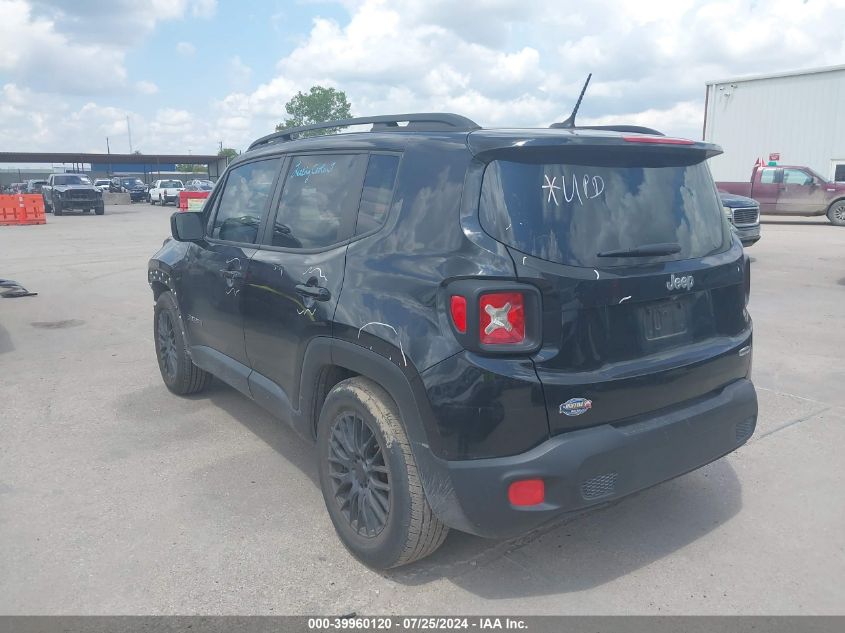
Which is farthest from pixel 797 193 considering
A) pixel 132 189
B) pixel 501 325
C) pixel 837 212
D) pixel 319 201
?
pixel 132 189

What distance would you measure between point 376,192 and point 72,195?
32324 millimetres

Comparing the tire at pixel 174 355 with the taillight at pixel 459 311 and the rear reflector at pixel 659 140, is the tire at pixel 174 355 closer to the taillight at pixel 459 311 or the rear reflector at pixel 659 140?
the taillight at pixel 459 311

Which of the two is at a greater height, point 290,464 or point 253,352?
Answer: point 253,352

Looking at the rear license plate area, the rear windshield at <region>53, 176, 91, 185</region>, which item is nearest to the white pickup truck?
the rear windshield at <region>53, 176, 91, 185</region>

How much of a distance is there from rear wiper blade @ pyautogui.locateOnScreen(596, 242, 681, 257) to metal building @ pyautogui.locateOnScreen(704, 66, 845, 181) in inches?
1020

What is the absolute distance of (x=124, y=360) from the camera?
6.73m

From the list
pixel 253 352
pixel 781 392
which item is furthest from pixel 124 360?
pixel 781 392

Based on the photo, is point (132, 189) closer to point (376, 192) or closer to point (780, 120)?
point (780, 120)

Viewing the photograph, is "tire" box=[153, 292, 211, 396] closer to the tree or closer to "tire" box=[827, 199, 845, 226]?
"tire" box=[827, 199, 845, 226]

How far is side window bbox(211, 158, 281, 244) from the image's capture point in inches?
163

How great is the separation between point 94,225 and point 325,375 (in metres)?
24.9
